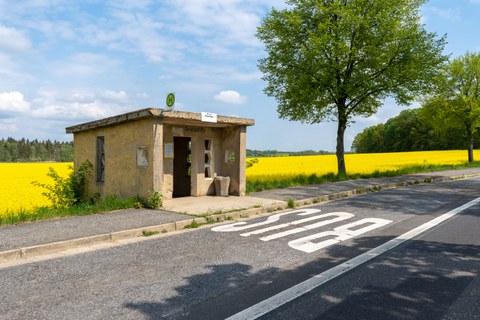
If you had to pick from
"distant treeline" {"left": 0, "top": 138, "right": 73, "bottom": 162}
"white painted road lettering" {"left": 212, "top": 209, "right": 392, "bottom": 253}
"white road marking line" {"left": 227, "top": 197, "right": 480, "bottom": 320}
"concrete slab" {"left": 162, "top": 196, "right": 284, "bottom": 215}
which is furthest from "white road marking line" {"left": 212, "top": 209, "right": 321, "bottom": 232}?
"distant treeline" {"left": 0, "top": 138, "right": 73, "bottom": 162}

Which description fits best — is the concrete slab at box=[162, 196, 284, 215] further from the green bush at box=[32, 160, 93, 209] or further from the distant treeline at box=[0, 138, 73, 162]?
the distant treeline at box=[0, 138, 73, 162]

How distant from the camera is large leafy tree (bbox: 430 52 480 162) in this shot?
32.8 m

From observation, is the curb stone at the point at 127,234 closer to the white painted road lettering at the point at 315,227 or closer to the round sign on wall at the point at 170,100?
the white painted road lettering at the point at 315,227

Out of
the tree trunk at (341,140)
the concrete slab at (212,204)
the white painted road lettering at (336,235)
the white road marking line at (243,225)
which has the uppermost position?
the tree trunk at (341,140)

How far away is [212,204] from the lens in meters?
10.1

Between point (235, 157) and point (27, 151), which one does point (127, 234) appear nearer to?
point (235, 157)

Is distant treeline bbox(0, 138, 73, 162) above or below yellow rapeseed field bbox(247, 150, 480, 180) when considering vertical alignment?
above

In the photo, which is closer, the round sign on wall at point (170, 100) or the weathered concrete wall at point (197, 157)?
the round sign on wall at point (170, 100)

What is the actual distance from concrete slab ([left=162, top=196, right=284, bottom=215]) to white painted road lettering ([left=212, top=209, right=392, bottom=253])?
113cm

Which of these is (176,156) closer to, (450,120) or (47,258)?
(47,258)

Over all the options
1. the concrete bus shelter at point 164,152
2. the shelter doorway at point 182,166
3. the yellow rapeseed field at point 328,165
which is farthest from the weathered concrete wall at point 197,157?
the yellow rapeseed field at point 328,165

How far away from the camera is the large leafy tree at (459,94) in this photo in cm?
3275

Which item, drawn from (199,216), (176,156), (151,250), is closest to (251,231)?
(199,216)

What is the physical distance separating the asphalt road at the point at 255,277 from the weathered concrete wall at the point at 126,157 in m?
3.34
